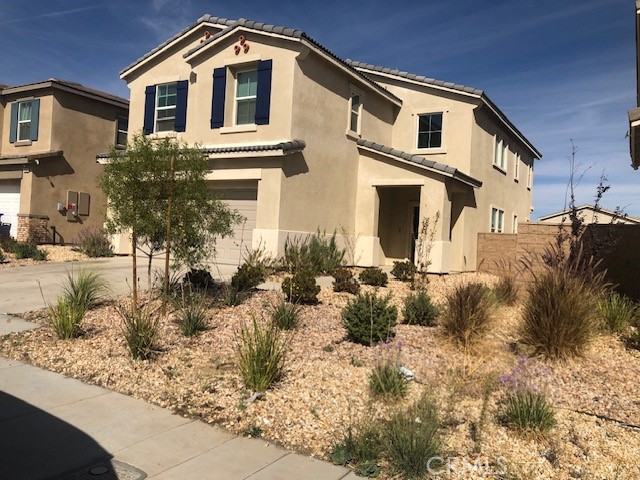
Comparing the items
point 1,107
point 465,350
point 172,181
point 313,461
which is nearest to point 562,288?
point 465,350

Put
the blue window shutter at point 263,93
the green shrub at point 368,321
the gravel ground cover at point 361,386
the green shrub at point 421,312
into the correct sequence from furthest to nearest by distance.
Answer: the blue window shutter at point 263,93, the green shrub at point 421,312, the green shrub at point 368,321, the gravel ground cover at point 361,386

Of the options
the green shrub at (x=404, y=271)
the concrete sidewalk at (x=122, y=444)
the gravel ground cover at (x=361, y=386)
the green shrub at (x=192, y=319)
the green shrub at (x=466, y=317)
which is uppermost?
the green shrub at (x=404, y=271)

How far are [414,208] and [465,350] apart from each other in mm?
12160

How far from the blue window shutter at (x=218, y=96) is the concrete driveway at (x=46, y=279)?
4.30m

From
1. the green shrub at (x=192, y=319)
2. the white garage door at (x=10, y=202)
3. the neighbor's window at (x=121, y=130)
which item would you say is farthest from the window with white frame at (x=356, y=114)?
the white garage door at (x=10, y=202)

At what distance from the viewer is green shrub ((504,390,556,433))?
452cm

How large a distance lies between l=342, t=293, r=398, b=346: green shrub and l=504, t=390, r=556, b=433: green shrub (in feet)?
8.00

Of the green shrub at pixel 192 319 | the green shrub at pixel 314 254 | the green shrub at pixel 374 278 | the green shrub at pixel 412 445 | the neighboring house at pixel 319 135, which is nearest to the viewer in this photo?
the green shrub at pixel 412 445

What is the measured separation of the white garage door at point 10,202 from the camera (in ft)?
65.8

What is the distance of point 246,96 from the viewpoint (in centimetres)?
1487

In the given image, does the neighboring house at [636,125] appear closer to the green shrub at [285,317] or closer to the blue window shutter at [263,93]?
the green shrub at [285,317]

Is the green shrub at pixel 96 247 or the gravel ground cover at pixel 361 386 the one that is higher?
the green shrub at pixel 96 247

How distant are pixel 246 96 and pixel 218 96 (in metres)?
0.86

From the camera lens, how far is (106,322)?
802 cm
